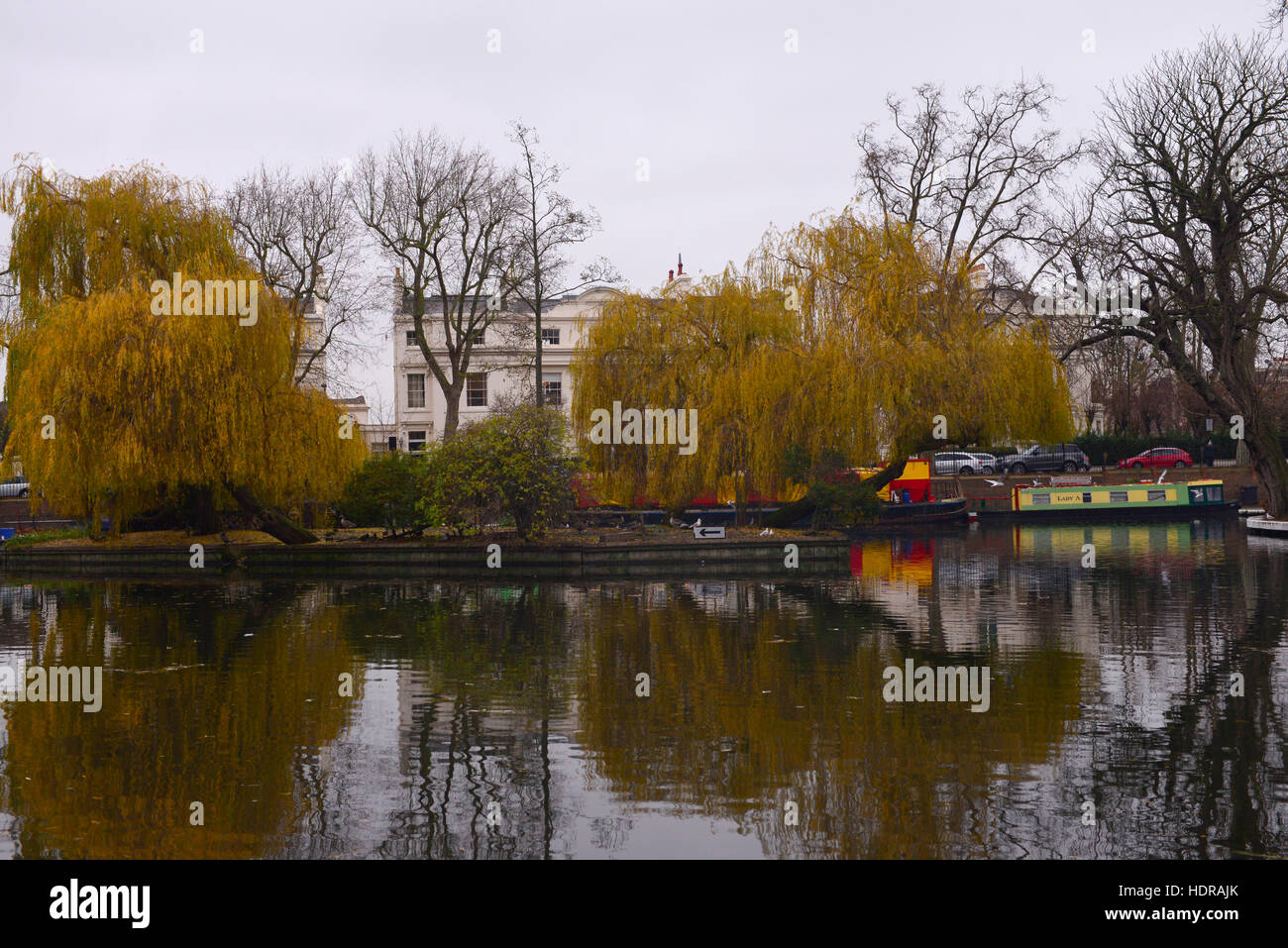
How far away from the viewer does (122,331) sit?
2214 cm

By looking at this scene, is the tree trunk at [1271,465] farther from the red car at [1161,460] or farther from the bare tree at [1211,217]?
the red car at [1161,460]

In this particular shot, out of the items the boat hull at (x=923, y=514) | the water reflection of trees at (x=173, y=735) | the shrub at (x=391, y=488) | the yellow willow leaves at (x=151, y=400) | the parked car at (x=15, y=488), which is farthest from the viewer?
the parked car at (x=15, y=488)

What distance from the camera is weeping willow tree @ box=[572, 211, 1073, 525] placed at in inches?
968

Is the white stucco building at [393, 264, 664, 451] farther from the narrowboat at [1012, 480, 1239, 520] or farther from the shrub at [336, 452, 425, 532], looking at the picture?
the shrub at [336, 452, 425, 532]

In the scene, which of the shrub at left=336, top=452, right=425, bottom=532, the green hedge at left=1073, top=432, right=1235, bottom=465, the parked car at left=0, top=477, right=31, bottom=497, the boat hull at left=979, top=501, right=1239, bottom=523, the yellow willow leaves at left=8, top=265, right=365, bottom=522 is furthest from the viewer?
the green hedge at left=1073, top=432, right=1235, bottom=465

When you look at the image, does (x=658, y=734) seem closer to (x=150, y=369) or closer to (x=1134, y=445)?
(x=150, y=369)

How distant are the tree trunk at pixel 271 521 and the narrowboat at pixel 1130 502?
2838 cm

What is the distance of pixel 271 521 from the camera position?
25328 millimetres

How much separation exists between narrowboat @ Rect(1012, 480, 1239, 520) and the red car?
25.6ft

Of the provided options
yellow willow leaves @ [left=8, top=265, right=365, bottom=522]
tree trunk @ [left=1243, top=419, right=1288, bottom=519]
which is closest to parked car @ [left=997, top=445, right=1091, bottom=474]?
tree trunk @ [left=1243, top=419, right=1288, bottom=519]

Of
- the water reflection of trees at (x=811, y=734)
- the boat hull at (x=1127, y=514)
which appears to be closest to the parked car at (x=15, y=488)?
the boat hull at (x=1127, y=514)

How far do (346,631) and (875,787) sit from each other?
9679mm

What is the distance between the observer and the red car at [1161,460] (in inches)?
2022
